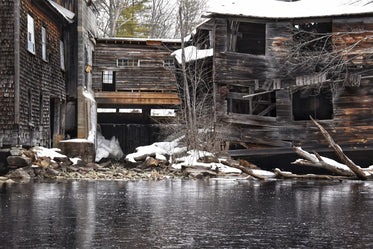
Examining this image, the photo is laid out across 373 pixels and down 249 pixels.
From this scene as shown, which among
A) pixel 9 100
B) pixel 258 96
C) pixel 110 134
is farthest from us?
pixel 110 134

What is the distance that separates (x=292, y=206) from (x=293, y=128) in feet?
51.9

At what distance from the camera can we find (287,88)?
26609 mm

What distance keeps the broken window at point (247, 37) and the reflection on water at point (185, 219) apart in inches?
603

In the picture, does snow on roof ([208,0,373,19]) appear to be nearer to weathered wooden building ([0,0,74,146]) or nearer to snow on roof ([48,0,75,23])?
snow on roof ([48,0,75,23])

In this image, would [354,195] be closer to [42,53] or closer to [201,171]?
[201,171]

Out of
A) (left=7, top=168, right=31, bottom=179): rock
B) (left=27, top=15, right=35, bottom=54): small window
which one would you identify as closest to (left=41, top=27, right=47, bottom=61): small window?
(left=27, top=15, right=35, bottom=54): small window

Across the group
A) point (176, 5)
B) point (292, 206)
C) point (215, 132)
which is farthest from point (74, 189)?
point (176, 5)

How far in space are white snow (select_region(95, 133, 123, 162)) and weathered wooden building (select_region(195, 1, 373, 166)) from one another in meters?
10.7

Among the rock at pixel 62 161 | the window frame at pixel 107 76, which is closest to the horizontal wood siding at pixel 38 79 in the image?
the rock at pixel 62 161

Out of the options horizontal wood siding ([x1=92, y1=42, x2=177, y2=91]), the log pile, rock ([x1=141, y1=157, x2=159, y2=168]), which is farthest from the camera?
horizontal wood siding ([x1=92, y1=42, x2=177, y2=91])

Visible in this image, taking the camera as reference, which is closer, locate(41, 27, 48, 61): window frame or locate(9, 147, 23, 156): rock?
locate(9, 147, 23, 156): rock

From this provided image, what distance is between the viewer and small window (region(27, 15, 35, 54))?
2309 cm

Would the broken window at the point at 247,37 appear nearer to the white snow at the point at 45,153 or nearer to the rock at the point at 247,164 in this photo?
the rock at the point at 247,164

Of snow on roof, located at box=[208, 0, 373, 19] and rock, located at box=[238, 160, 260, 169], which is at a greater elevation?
snow on roof, located at box=[208, 0, 373, 19]
